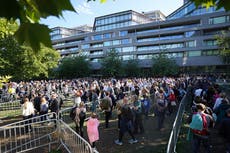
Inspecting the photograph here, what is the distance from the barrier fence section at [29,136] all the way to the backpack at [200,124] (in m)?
5.12

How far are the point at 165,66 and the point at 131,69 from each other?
1125cm

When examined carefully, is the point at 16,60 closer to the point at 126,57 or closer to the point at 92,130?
the point at 92,130

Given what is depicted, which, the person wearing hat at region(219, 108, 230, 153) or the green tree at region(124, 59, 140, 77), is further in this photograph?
the green tree at region(124, 59, 140, 77)

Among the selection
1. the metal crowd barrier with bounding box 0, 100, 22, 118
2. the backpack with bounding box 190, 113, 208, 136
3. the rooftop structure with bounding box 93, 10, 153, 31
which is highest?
the rooftop structure with bounding box 93, 10, 153, 31

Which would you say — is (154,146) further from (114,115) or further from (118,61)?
(118,61)

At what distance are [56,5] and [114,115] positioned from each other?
48.7 ft

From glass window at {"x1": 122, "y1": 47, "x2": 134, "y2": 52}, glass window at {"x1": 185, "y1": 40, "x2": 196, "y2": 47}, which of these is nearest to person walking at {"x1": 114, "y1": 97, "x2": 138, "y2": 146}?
glass window at {"x1": 185, "y1": 40, "x2": 196, "y2": 47}

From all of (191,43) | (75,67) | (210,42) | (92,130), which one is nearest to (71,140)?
(92,130)

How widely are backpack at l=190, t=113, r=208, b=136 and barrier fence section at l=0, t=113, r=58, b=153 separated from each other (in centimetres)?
512

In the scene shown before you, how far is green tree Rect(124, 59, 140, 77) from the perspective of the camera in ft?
222

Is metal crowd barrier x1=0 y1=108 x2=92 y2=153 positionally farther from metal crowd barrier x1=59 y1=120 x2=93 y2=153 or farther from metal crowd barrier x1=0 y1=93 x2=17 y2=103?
metal crowd barrier x1=0 y1=93 x2=17 y2=103

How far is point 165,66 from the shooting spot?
5972cm

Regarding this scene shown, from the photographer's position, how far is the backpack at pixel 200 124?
278 inches

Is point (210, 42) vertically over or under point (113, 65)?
over
